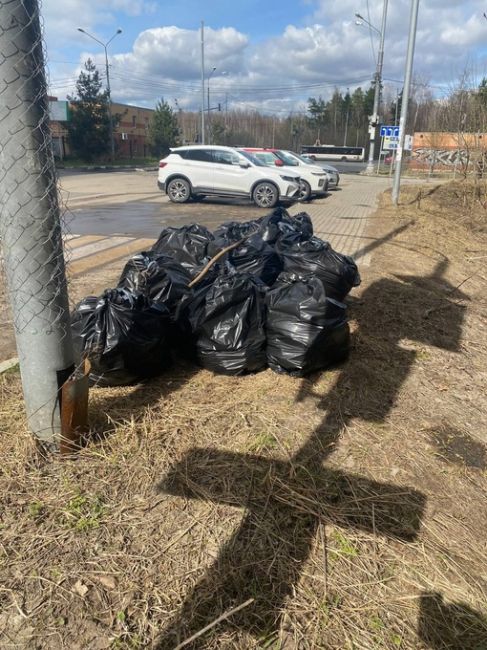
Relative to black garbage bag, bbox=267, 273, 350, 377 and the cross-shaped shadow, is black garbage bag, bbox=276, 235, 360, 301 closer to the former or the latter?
black garbage bag, bbox=267, 273, 350, 377

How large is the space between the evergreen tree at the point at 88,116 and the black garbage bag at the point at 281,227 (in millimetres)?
41055

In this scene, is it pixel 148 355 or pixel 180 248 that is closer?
pixel 148 355

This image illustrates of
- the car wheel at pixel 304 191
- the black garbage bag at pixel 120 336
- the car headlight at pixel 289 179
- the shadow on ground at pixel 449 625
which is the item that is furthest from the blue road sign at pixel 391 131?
the shadow on ground at pixel 449 625

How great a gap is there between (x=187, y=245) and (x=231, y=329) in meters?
1.93

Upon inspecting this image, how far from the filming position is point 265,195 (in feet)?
46.8

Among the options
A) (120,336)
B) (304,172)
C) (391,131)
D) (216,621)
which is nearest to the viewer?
(216,621)

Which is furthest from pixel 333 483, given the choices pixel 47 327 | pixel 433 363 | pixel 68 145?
pixel 68 145

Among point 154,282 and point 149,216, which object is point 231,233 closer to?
point 154,282

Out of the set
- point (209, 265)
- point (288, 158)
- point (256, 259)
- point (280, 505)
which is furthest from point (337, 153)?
point (280, 505)

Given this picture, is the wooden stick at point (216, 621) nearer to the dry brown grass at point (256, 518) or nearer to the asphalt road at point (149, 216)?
the dry brown grass at point (256, 518)

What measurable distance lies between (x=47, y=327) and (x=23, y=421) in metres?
0.77

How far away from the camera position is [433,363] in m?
4.29

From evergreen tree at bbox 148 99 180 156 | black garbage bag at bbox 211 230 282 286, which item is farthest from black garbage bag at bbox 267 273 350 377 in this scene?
evergreen tree at bbox 148 99 180 156

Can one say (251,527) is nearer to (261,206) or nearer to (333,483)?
(333,483)
